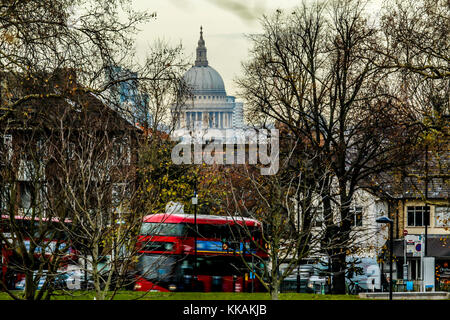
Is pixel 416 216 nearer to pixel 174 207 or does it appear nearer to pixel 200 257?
pixel 200 257

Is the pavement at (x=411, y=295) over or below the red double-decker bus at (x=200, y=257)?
below

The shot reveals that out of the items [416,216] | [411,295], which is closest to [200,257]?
[411,295]

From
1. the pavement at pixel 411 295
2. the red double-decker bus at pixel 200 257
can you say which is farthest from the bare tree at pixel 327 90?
the red double-decker bus at pixel 200 257

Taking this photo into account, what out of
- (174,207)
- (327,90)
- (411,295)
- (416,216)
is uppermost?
(327,90)

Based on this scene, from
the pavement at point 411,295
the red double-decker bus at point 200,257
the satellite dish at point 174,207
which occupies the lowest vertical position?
the pavement at point 411,295

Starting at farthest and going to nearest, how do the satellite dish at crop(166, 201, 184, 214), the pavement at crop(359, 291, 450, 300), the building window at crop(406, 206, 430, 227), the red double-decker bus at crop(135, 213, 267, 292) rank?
1. the building window at crop(406, 206, 430, 227)
2. the red double-decker bus at crop(135, 213, 267, 292)
3. the pavement at crop(359, 291, 450, 300)
4. the satellite dish at crop(166, 201, 184, 214)

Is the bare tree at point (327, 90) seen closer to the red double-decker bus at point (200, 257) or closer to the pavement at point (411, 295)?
the pavement at point (411, 295)

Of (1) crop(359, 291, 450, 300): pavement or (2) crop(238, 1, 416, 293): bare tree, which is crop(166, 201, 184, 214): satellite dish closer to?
(2) crop(238, 1, 416, 293): bare tree

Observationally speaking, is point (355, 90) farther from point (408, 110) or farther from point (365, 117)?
point (408, 110)

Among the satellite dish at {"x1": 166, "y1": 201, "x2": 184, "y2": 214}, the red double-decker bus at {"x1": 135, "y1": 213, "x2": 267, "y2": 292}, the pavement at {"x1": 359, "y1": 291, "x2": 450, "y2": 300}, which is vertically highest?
the satellite dish at {"x1": 166, "y1": 201, "x2": 184, "y2": 214}

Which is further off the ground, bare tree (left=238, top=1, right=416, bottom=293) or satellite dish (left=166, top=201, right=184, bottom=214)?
bare tree (left=238, top=1, right=416, bottom=293)

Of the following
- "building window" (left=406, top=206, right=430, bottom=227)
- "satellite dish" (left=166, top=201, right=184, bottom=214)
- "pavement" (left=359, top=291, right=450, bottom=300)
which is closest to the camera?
"satellite dish" (left=166, top=201, right=184, bottom=214)

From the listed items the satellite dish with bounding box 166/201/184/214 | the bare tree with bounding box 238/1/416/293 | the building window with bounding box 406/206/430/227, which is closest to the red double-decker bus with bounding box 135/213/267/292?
the satellite dish with bounding box 166/201/184/214

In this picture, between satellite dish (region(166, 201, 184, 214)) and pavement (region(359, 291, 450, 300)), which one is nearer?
satellite dish (region(166, 201, 184, 214))
